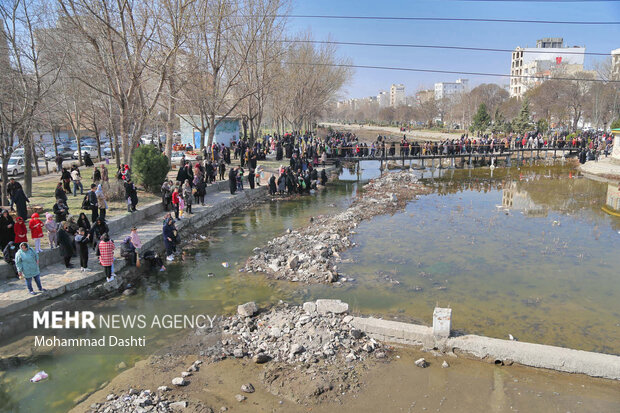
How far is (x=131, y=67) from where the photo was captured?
16.4 metres

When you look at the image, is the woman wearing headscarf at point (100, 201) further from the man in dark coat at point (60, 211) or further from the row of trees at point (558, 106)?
the row of trees at point (558, 106)

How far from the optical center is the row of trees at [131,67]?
1438 centimetres

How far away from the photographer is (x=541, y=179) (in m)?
28.7

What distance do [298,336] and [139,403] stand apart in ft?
9.25

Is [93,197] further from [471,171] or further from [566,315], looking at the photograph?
[471,171]

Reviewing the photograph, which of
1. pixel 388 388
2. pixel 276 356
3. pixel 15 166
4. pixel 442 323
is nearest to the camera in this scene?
pixel 388 388

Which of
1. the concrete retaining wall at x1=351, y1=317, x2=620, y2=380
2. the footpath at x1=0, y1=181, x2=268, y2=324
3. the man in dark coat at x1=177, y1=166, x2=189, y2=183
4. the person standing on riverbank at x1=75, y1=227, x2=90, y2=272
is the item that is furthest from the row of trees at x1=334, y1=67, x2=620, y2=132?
the person standing on riverbank at x1=75, y1=227, x2=90, y2=272

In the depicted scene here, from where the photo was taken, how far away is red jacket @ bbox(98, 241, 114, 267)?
1006 centimetres

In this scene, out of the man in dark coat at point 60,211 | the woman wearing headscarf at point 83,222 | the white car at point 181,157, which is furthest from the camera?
the white car at point 181,157

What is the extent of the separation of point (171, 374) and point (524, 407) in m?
5.34

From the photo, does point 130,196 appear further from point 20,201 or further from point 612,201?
point 612,201

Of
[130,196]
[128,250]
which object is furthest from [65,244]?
[130,196]

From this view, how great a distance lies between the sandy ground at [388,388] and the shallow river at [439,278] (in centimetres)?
136

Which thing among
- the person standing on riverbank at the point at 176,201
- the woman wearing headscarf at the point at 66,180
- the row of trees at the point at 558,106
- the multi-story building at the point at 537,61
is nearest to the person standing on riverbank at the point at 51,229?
the person standing on riverbank at the point at 176,201
